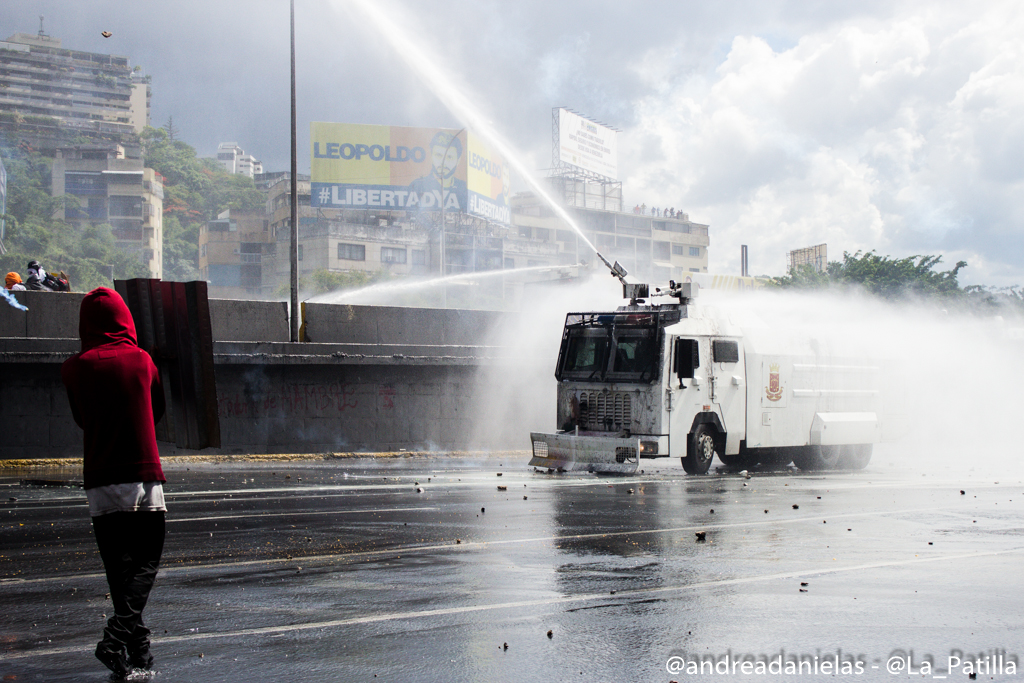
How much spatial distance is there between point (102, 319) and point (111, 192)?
412ft

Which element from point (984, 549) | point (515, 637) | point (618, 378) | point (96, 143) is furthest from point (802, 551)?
point (96, 143)

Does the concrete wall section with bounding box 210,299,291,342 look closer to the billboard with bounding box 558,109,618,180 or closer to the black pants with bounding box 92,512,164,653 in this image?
the black pants with bounding box 92,512,164,653

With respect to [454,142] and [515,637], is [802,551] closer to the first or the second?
[515,637]

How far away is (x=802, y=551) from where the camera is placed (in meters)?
8.34

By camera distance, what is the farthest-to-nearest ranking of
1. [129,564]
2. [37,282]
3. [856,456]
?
[856,456], [37,282], [129,564]

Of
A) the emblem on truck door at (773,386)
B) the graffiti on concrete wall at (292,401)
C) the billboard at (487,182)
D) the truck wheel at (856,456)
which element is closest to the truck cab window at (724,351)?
the emblem on truck door at (773,386)

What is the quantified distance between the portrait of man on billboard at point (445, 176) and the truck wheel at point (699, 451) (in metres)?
70.9

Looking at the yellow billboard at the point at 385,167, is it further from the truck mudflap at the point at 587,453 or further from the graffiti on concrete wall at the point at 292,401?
the truck mudflap at the point at 587,453

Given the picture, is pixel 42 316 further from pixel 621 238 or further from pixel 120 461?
pixel 621 238

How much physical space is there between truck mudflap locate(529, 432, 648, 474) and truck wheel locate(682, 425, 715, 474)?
39.2 inches

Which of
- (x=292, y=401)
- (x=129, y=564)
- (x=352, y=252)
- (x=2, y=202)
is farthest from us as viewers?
(x=352, y=252)

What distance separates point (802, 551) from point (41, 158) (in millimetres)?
137296

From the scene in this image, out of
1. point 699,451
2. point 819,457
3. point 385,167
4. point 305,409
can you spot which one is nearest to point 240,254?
point 385,167

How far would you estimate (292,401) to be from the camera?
18328 mm
